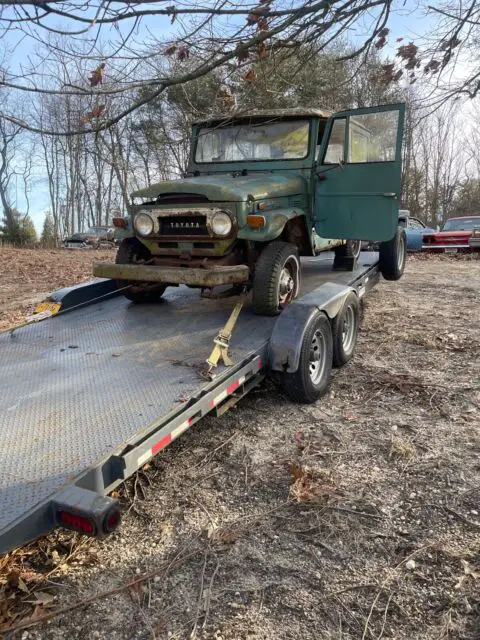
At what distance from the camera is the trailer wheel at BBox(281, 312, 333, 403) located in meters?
3.86

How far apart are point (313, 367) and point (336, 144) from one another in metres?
2.73

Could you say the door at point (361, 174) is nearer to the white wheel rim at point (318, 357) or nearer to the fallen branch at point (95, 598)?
the white wheel rim at point (318, 357)

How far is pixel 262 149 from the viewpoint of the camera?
5.82 m

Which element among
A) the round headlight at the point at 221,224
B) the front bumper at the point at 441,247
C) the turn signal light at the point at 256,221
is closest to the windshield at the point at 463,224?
the front bumper at the point at 441,247

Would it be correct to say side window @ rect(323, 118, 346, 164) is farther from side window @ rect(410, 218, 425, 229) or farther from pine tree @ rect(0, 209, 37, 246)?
pine tree @ rect(0, 209, 37, 246)

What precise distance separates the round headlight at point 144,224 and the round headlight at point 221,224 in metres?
0.70

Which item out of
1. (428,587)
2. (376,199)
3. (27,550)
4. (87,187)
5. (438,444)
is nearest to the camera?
(428,587)

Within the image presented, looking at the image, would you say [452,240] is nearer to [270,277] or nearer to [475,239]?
[475,239]

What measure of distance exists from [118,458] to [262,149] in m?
4.47

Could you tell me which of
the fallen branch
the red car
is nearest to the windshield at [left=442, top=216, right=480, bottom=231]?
the red car

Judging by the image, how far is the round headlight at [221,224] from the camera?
14.6 ft

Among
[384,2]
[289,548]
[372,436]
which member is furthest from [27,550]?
[384,2]

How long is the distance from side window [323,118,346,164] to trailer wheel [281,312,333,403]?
227 cm

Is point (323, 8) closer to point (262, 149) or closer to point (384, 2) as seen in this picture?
point (384, 2)
